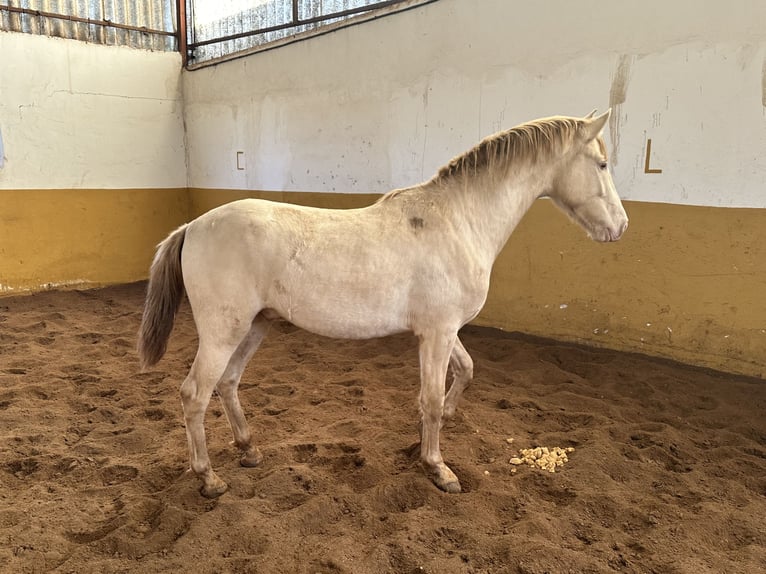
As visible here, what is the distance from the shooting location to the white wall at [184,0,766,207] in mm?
3420

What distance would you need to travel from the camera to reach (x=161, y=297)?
7.77 feet

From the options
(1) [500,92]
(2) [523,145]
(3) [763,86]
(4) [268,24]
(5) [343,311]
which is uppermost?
(4) [268,24]

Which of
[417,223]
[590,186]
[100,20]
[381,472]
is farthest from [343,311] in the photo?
[100,20]

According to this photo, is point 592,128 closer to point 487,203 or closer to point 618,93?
point 487,203

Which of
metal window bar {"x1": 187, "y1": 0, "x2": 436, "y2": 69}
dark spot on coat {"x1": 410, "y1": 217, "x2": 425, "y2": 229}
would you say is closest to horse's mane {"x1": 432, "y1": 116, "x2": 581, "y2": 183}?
dark spot on coat {"x1": 410, "y1": 217, "x2": 425, "y2": 229}

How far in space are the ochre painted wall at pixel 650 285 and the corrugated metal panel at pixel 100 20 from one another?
563 cm

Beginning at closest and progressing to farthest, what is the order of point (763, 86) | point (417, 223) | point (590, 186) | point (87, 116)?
point (417, 223)
point (590, 186)
point (763, 86)
point (87, 116)

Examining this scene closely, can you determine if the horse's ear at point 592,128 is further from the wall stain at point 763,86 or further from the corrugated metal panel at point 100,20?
the corrugated metal panel at point 100,20

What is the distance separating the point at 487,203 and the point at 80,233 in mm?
5793

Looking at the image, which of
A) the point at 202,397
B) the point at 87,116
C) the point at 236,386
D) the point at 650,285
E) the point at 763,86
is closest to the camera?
the point at 202,397

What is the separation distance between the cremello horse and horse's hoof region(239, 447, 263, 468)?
9.0 inches

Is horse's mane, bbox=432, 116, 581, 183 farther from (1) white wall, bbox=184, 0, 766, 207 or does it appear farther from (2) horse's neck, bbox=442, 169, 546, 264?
(1) white wall, bbox=184, 0, 766, 207

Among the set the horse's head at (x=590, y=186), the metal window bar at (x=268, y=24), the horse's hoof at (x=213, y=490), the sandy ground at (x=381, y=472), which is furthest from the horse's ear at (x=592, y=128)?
the metal window bar at (x=268, y=24)

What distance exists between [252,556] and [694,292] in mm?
3281
